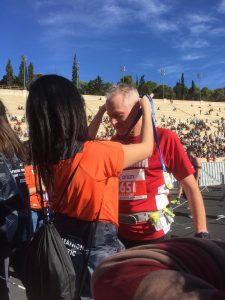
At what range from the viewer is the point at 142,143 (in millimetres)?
2229

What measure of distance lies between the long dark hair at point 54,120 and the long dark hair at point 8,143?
51 cm

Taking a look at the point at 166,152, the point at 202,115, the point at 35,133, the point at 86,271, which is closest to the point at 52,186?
the point at 35,133

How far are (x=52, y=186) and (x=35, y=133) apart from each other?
27cm

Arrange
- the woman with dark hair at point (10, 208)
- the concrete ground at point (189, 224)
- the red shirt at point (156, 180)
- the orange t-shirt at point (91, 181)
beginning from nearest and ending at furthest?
the orange t-shirt at point (91, 181), the woman with dark hair at point (10, 208), the red shirt at point (156, 180), the concrete ground at point (189, 224)

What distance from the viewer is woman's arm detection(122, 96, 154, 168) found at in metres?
2.14

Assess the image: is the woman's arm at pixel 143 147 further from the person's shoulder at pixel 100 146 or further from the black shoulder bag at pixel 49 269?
the black shoulder bag at pixel 49 269

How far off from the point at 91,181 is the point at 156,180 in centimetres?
88

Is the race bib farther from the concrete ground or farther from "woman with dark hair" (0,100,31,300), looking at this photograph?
the concrete ground

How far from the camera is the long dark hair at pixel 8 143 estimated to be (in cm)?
263

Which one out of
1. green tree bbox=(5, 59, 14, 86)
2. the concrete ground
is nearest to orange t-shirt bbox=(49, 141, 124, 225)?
the concrete ground

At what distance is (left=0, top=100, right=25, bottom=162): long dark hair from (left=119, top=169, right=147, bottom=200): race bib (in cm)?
64

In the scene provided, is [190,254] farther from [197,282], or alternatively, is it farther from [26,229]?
[26,229]

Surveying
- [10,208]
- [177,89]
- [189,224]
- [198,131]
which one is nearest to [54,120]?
[10,208]

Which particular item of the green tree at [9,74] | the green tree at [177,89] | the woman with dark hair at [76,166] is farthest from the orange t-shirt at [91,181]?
the green tree at [177,89]
